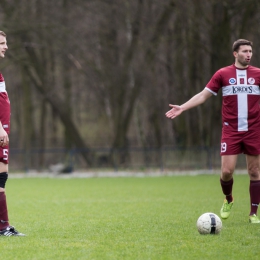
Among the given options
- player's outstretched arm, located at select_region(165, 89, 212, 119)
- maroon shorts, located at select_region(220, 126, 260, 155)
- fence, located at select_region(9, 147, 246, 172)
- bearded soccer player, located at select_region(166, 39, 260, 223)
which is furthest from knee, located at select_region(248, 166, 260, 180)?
fence, located at select_region(9, 147, 246, 172)

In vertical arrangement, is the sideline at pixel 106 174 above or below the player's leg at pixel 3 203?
below

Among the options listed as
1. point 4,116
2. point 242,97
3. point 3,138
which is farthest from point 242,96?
point 3,138

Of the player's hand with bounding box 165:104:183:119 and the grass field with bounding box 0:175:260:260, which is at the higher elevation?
the player's hand with bounding box 165:104:183:119

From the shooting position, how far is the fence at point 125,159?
26500 millimetres

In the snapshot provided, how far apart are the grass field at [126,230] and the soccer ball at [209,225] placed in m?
0.12

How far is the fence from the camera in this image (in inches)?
1043

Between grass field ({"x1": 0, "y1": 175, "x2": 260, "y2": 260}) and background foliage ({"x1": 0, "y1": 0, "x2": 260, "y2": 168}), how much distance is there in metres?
13.7

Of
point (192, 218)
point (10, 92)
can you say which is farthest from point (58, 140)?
point (192, 218)

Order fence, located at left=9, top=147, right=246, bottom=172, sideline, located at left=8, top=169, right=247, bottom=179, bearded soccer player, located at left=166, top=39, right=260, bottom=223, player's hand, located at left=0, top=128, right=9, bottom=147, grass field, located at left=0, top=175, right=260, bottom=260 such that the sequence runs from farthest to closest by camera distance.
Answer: fence, located at left=9, top=147, right=246, bottom=172 < sideline, located at left=8, top=169, right=247, bottom=179 < bearded soccer player, located at left=166, top=39, right=260, bottom=223 < player's hand, located at left=0, top=128, right=9, bottom=147 < grass field, located at left=0, top=175, right=260, bottom=260

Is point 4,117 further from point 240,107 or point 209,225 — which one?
point 240,107

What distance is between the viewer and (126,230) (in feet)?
27.3

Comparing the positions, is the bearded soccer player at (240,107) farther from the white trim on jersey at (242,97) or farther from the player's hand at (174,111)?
the player's hand at (174,111)

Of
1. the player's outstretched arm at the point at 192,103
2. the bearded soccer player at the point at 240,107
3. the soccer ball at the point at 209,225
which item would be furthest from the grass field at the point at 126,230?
the player's outstretched arm at the point at 192,103

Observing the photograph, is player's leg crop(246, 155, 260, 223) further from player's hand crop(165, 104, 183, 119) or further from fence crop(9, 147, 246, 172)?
fence crop(9, 147, 246, 172)
